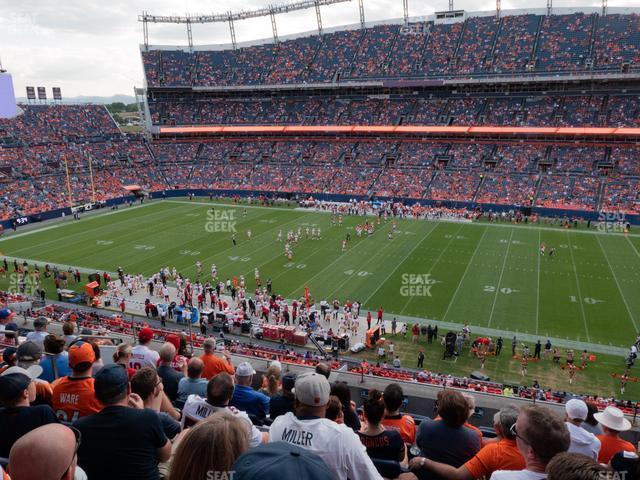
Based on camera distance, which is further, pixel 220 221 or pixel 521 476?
pixel 220 221

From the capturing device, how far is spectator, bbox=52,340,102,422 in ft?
15.4

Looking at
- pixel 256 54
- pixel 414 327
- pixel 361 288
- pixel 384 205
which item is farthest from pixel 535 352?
pixel 256 54

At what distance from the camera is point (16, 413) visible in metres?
4.06

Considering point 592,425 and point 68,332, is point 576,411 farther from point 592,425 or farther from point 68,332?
point 68,332

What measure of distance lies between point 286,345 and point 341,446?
18.4m

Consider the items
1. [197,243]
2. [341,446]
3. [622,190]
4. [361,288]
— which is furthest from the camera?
[622,190]

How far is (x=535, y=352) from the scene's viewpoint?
64.3 feet

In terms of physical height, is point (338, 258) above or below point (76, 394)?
below

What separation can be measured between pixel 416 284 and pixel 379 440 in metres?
23.6

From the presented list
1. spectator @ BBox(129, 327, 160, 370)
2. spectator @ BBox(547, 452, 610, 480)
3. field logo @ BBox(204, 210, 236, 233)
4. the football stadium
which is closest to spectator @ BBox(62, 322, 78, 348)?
the football stadium

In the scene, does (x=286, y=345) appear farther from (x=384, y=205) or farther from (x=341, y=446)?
(x=384, y=205)

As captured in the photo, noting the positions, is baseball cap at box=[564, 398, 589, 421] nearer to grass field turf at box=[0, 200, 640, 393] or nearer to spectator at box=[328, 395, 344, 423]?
spectator at box=[328, 395, 344, 423]

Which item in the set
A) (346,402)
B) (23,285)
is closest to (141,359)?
(346,402)

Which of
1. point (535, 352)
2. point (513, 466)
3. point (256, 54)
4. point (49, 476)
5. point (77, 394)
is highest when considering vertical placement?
point (256, 54)
